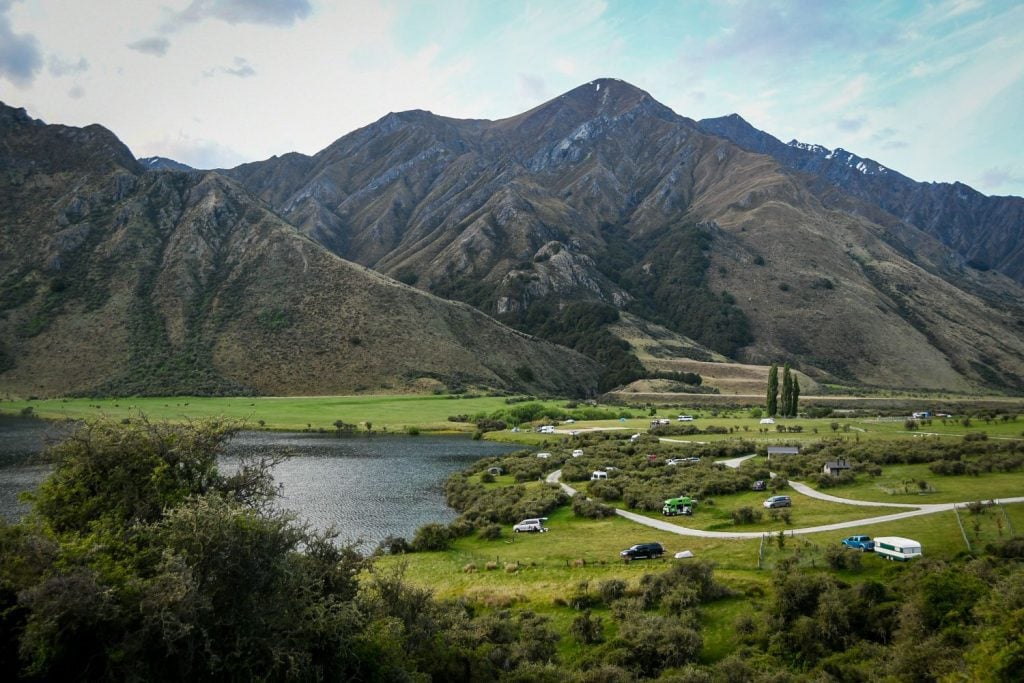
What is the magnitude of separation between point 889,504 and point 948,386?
514 ft

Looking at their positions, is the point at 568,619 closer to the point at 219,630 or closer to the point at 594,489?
the point at 219,630

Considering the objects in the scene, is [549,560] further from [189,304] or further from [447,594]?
[189,304]

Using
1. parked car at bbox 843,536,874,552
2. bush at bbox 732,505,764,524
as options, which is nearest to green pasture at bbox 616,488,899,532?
bush at bbox 732,505,764,524

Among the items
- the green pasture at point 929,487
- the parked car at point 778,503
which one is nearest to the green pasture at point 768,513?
the parked car at point 778,503

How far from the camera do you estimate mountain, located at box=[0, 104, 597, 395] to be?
13188 cm

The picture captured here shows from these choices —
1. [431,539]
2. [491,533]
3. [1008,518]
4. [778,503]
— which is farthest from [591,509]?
[1008,518]

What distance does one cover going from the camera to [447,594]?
32188 millimetres

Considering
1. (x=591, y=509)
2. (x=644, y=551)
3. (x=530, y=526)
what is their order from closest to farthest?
(x=644, y=551) < (x=530, y=526) < (x=591, y=509)

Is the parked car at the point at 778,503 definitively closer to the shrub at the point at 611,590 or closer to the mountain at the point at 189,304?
the shrub at the point at 611,590

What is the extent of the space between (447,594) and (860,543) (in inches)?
821

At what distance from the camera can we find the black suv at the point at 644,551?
35344 millimetres

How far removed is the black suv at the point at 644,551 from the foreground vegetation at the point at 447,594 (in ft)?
3.68

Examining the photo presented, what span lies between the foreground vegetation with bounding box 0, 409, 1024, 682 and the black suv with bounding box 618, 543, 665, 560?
112 cm

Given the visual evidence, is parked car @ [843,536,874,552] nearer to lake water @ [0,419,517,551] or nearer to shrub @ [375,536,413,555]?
shrub @ [375,536,413,555]
